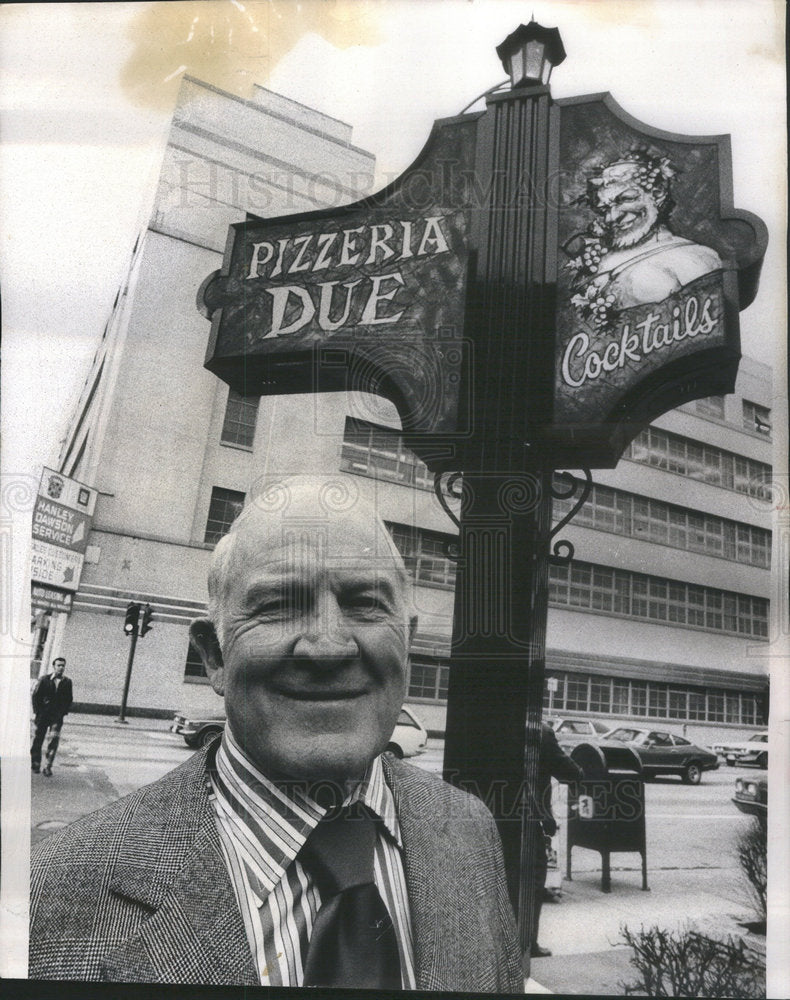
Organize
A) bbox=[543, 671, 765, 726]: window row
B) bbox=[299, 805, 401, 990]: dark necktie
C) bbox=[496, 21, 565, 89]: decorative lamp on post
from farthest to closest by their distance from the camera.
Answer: bbox=[496, 21, 565, 89]: decorative lamp on post
bbox=[543, 671, 765, 726]: window row
bbox=[299, 805, 401, 990]: dark necktie

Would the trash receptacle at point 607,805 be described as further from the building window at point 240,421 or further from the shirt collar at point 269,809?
the building window at point 240,421

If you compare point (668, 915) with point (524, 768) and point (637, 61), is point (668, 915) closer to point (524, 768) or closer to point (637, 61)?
point (524, 768)

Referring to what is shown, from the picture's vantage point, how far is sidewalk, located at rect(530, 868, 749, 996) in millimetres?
3719

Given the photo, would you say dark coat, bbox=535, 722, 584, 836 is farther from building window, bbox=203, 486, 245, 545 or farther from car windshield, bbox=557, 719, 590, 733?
building window, bbox=203, 486, 245, 545

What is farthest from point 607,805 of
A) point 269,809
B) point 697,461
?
point 697,461

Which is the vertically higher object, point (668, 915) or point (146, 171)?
point (146, 171)

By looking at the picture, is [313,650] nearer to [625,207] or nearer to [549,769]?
[549,769]

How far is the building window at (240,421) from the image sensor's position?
4059 millimetres

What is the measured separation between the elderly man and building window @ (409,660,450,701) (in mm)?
84

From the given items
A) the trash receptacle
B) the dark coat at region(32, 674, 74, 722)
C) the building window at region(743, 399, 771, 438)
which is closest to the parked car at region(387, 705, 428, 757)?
the trash receptacle

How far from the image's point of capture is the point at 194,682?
3.86 m

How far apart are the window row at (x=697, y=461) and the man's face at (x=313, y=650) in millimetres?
1291

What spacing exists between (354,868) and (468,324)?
246cm

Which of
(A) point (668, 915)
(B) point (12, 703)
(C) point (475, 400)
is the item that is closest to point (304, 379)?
(C) point (475, 400)
